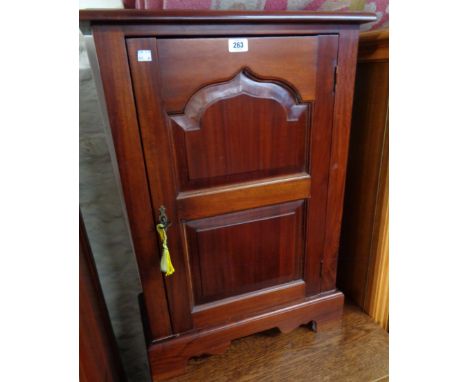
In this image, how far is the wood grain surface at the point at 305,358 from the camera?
0.79 m

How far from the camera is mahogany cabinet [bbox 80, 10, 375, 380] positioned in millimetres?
564

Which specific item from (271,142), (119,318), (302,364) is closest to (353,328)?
(302,364)

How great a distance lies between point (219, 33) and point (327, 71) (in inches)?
10.0

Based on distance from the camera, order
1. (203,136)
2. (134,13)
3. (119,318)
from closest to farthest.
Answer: (134,13) → (203,136) → (119,318)

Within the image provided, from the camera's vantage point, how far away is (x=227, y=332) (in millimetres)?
802

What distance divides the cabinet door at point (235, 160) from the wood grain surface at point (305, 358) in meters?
0.13

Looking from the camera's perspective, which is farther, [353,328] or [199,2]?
[353,328]

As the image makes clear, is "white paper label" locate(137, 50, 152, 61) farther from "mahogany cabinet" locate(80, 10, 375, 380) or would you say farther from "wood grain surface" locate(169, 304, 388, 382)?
"wood grain surface" locate(169, 304, 388, 382)

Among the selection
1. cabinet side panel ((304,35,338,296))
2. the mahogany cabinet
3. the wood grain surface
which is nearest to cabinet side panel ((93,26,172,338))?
the mahogany cabinet

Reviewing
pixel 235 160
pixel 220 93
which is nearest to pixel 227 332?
pixel 235 160

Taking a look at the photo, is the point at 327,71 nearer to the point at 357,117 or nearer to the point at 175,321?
the point at 357,117

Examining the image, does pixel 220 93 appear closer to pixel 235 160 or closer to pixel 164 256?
pixel 235 160

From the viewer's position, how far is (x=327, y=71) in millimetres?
663

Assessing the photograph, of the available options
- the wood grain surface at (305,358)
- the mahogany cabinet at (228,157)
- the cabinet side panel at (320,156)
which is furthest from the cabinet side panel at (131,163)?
the cabinet side panel at (320,156)
